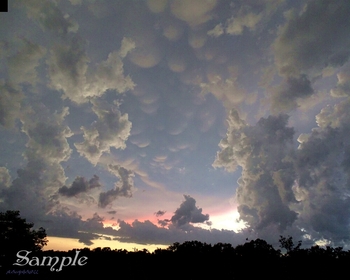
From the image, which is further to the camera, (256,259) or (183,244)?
(183,244)

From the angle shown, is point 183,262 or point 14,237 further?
point 183,262

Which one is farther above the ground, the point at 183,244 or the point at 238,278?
the point at 183,244

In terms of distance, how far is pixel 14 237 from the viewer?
61.9 metres

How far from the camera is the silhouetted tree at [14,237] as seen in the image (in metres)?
60.5

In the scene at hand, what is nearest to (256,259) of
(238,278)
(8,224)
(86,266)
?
(238,278)

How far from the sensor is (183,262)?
3312 inches

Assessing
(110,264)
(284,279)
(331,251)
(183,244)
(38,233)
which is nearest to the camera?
(38,233)

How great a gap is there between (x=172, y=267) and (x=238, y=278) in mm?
25816

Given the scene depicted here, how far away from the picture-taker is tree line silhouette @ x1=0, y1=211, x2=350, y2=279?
206ft

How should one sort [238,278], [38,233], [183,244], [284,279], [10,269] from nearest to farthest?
[10,269] < [38,233] < [284,279] < [238,278] < [183,244]

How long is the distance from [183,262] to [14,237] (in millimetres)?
60804

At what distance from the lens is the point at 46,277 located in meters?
64.6

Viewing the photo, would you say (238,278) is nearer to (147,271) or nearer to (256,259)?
(256,259)

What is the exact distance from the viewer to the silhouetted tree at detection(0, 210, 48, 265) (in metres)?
60.5
